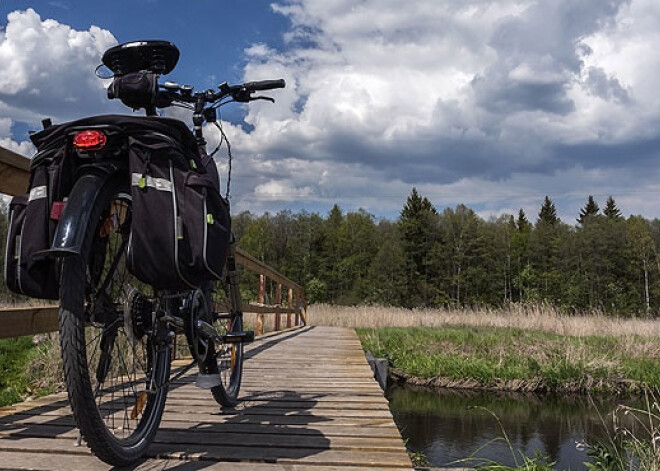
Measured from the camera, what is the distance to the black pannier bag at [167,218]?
1.58 meters

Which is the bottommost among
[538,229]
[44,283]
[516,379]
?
[516,379]

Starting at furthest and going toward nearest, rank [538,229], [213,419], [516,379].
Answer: [538,229]
[516,379]
[213,419]

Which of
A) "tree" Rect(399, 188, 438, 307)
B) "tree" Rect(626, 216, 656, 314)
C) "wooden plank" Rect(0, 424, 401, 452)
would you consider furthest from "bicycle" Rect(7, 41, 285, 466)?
"tree" Rect(626, 216, 656, 314)

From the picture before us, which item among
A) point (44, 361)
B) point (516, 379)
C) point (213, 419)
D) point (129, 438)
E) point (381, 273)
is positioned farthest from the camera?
point (381, 273)

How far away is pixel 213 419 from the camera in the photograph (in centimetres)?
250

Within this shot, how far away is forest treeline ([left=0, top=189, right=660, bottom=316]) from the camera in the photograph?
1959 inches

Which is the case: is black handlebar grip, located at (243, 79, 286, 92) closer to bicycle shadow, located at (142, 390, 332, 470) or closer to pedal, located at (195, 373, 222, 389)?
pedal, located at (195, 373, 222, 389)

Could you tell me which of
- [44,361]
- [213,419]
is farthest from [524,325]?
[213,419]

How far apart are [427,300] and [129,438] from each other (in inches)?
2052

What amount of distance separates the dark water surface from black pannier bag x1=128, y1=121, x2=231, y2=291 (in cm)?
411

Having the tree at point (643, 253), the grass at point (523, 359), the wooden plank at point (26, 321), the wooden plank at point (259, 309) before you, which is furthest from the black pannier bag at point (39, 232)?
the tree at point (643, 253)

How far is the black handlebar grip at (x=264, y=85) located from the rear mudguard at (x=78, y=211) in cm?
94

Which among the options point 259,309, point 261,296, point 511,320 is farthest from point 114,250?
point 511,320

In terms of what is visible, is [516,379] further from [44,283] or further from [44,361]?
[44,283]
